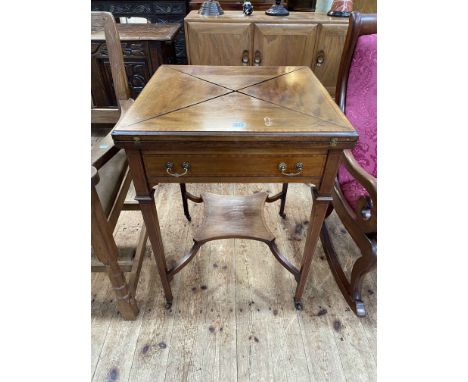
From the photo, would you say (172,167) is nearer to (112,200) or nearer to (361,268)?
(112,200)

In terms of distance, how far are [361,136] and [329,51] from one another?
3.36 ft

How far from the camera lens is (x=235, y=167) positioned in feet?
2.63

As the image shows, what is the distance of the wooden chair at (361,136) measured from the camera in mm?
1023

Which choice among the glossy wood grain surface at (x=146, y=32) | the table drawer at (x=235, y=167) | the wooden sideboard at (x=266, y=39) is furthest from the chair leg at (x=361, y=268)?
the glossy wood grain surface at (x=146, y=32)

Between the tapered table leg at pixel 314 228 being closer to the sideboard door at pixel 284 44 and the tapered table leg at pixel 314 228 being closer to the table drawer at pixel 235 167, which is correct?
the table drawer at pixel 235 167

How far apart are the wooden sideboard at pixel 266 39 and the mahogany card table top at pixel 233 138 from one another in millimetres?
1061

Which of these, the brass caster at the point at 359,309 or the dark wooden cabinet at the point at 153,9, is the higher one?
the dark wooden cabinet at the point at 153,9

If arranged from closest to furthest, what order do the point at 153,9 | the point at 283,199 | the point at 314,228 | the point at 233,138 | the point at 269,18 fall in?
the point at 233,138
the point at 314,228
the point at 283,199
the point at 269,18
the point at 153,9

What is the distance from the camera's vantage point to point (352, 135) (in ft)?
2.41

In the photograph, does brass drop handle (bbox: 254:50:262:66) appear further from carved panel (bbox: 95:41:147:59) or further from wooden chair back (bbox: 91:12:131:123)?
wooden chair back (bbox: 91:12:131:123)

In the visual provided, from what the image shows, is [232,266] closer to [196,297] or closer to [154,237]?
[196,297]

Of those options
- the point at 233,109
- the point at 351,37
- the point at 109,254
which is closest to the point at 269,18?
the point at 351,37

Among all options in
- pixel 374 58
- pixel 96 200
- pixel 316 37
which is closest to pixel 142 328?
pixel 96 200

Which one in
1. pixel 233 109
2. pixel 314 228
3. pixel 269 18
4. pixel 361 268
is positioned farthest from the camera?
pixel 269 18
